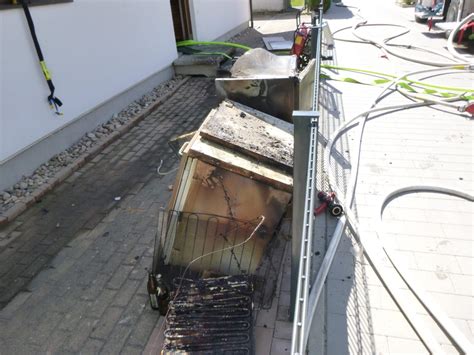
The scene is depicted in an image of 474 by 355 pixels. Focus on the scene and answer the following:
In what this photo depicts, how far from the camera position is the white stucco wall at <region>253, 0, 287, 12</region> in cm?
2370

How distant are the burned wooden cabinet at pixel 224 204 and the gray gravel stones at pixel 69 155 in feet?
9.31

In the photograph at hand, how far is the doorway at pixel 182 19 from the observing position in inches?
431

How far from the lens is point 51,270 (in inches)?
146

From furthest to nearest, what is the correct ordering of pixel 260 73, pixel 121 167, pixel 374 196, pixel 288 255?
pixel 121 167 < pixel 260 73 < pixel 374 196 < pixel 288 255

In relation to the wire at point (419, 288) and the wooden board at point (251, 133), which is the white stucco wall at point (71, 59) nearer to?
the wooden board at point (251, 133)

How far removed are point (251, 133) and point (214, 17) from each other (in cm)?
1073

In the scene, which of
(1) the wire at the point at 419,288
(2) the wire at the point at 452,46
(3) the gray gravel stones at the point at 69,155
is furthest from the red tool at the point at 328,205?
(2) the wire at the point at 452,46

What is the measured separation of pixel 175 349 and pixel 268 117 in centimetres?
273

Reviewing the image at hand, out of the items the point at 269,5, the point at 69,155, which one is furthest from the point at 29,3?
the point at 269,5

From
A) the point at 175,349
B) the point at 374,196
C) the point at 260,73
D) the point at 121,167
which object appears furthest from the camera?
the point at 121,167

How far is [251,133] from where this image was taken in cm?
368

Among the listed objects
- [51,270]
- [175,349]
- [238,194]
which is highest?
[238,194]

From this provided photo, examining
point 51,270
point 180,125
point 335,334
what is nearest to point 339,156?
point 335,334

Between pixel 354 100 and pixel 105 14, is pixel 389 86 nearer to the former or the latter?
pixel 354 100
